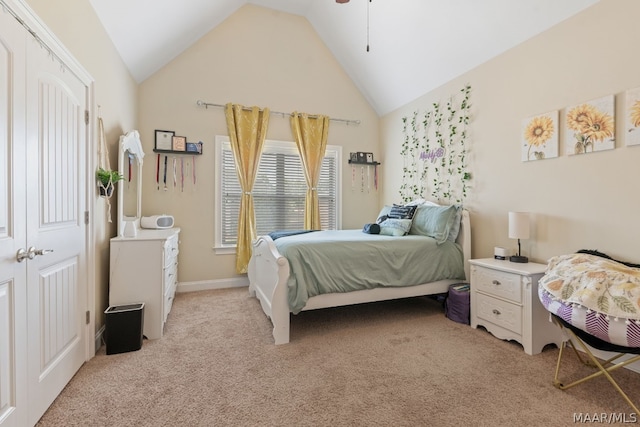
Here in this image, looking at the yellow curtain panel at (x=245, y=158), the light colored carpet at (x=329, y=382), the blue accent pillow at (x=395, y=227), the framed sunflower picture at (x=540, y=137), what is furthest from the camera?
the yellow curtain panel at (x=245, y=158)

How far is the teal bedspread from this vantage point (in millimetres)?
2580

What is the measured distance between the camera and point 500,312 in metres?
2.54

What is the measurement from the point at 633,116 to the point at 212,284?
4.49 meters

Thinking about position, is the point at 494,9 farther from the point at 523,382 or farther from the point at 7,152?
the point at 7,152

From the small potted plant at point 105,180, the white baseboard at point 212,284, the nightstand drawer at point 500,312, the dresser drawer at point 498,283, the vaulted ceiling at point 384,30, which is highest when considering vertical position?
the vaulted ceiling at point 384,30

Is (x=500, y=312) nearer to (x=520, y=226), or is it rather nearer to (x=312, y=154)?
(x=520, y=226)

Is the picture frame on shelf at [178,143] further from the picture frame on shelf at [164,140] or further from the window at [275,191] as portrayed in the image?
the window at [275,191]

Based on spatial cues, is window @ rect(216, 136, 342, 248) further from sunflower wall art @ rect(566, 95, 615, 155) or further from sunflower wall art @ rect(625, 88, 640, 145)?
sunflower wall art @ rect(625, 88, 640, 145)

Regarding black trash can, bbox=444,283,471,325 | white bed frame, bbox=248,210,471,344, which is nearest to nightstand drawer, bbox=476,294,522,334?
black trash can, bbox=444,283,471,325

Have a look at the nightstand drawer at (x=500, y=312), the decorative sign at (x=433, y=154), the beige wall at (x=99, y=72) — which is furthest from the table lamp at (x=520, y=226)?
the beige wall at (x=99, y=72)

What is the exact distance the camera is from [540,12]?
2525 mm

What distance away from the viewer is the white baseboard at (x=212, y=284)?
398cm

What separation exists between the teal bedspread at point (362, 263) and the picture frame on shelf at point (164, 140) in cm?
219

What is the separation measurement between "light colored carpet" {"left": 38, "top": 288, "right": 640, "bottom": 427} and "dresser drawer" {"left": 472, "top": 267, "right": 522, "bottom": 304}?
393 millimetres
